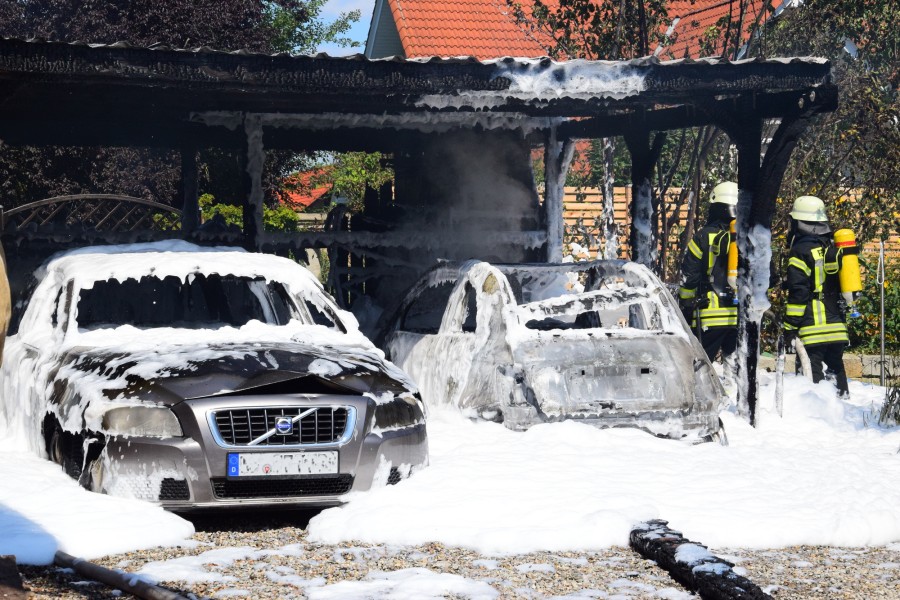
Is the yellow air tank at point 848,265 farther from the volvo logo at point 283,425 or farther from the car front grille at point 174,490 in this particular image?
the car front grille at point 174,490

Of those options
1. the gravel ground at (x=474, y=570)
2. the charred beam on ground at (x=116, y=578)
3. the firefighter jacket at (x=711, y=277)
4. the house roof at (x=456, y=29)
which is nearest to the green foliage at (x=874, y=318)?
the firefighter jacket at (x=711, y=277)

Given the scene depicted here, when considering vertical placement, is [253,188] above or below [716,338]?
above

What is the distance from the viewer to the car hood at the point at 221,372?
7027 mm

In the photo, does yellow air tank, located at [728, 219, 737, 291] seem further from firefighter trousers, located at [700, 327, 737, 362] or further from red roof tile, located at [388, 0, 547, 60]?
red roof tile, located at [388, 0, 547, 60]

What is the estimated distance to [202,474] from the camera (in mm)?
6824

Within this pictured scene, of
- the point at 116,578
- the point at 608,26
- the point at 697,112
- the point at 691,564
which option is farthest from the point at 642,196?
the point at 116,578

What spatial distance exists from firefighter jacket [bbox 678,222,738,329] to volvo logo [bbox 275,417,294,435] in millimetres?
6959

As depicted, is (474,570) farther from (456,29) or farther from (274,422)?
(456,29)

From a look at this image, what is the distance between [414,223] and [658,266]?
3.17 meters

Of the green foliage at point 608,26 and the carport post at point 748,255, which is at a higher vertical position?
the green foliage at point 608,26

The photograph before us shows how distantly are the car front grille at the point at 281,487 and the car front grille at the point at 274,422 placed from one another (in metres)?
0.19

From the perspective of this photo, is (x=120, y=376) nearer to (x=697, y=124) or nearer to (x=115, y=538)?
(x=115, y=538)

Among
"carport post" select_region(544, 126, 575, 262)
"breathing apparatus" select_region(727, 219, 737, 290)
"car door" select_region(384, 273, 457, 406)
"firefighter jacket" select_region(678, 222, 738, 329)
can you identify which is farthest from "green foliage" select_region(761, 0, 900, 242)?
"car door" select_region(384, 273, 457, 406)

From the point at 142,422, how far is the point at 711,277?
7.47 metres
